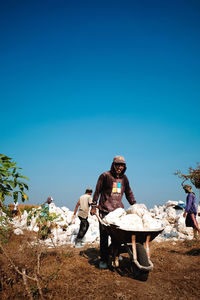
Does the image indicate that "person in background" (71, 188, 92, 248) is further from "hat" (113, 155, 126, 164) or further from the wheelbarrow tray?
the wheelbarrow tray

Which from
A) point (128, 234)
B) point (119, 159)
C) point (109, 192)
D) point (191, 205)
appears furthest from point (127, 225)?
point (191, 205)

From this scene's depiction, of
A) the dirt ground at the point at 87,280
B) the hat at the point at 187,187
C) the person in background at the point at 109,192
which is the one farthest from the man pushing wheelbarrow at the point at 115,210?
the hat at the point at 187,187

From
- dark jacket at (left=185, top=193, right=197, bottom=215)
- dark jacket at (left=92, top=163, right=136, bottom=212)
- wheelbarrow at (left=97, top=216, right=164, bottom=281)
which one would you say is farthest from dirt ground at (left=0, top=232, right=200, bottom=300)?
dark jacket at (left=185, top=193, right=197, bottom=215)

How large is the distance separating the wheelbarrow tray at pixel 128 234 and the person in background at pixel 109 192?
674 millimetres

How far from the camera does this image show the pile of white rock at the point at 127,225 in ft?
11.2

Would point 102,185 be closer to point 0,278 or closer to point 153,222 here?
point 153,222

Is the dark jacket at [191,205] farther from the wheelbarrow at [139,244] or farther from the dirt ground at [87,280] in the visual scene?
the wheelbarrow at [139,244]

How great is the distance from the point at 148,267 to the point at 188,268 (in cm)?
165

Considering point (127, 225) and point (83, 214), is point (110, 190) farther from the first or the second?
point (83, 214)

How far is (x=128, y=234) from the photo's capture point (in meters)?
3.20

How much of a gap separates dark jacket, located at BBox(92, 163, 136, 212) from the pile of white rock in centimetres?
39

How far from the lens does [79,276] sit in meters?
3.51

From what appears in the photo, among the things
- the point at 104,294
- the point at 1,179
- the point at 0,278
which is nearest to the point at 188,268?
the point at 104,294

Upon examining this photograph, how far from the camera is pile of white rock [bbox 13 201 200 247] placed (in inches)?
134
